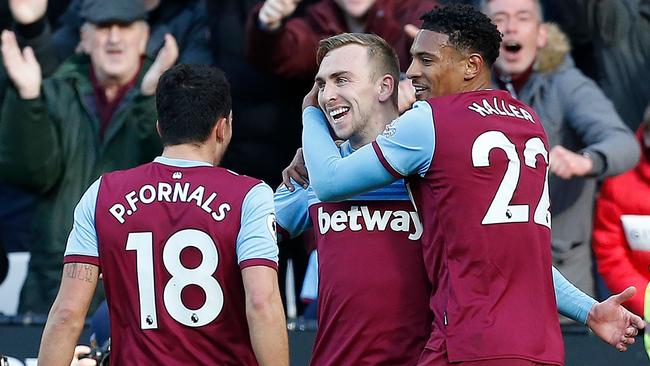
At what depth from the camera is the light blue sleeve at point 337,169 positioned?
4.53m

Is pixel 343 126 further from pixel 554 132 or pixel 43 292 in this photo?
pixel 43 292

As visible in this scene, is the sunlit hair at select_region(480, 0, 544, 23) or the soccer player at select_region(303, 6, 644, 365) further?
the sunlit hair at select_region(480, 0, 544, 23)

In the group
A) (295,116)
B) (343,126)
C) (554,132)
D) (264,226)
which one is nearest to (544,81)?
(554,132)

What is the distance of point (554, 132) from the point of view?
7.18 metres

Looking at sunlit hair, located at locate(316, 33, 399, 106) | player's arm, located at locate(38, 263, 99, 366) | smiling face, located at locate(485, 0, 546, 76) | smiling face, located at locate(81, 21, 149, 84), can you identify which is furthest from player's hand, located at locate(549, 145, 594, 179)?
player's arm, located at locate(38, 263, 99, 366)

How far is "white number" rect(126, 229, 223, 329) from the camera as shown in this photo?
4.58 metres

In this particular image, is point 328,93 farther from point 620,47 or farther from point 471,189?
point 620,47

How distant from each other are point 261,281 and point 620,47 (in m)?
3.73

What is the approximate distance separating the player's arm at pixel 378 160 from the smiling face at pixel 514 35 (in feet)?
9.00

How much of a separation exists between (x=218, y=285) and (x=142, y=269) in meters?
0.26

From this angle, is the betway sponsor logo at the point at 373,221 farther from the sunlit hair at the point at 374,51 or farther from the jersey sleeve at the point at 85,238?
the jersey sleeve at the point at 85,238

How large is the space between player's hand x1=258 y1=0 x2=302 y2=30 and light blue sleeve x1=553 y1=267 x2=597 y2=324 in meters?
2.81

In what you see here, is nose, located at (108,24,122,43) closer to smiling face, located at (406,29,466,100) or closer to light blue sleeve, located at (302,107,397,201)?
light blue sleeve, located at (302,107,397,201)

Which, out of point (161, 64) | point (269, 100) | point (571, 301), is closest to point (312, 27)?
point (269, 100)
